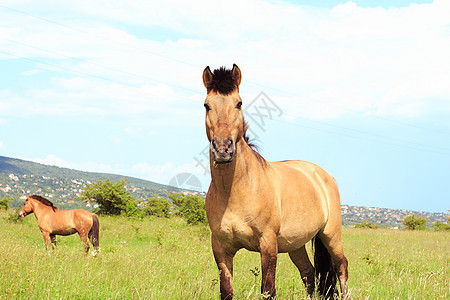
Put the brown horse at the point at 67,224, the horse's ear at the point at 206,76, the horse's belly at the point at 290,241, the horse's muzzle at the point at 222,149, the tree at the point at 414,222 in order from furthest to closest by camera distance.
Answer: the tree at the point at 414,222 < the brown horse at the point at 67,224 < the horse's belly at the point at 290,241 < the horse's ear at the point at 206,76 < the horse's muzzle at the point at 222,149

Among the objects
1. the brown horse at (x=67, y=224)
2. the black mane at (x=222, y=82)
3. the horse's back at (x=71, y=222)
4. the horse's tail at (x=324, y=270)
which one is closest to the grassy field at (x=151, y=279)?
the horse's tail at (x=324, y=270)

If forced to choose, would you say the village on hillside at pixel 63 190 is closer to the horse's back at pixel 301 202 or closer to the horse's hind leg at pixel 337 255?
the horse's hind leg at pixel 337 255

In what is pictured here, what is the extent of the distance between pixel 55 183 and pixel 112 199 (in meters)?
84.4

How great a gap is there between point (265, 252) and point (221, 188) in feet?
2.66

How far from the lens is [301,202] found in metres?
4.94

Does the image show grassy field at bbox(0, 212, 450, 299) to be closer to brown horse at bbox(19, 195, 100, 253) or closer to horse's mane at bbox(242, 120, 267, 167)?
horse's mane at bbox(242, 120, 267, 167)

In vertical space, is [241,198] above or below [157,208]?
above

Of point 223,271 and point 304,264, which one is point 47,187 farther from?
point 223,271

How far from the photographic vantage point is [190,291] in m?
4.93

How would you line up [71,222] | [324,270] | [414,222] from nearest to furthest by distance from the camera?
[324,270] → [71,222] → [414,222]

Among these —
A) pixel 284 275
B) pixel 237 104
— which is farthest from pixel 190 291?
pixel 284 275

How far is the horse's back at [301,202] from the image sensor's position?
4664 millimetres

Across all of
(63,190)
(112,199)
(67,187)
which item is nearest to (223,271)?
(112,199)

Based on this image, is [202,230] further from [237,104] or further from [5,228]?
[237,104]
